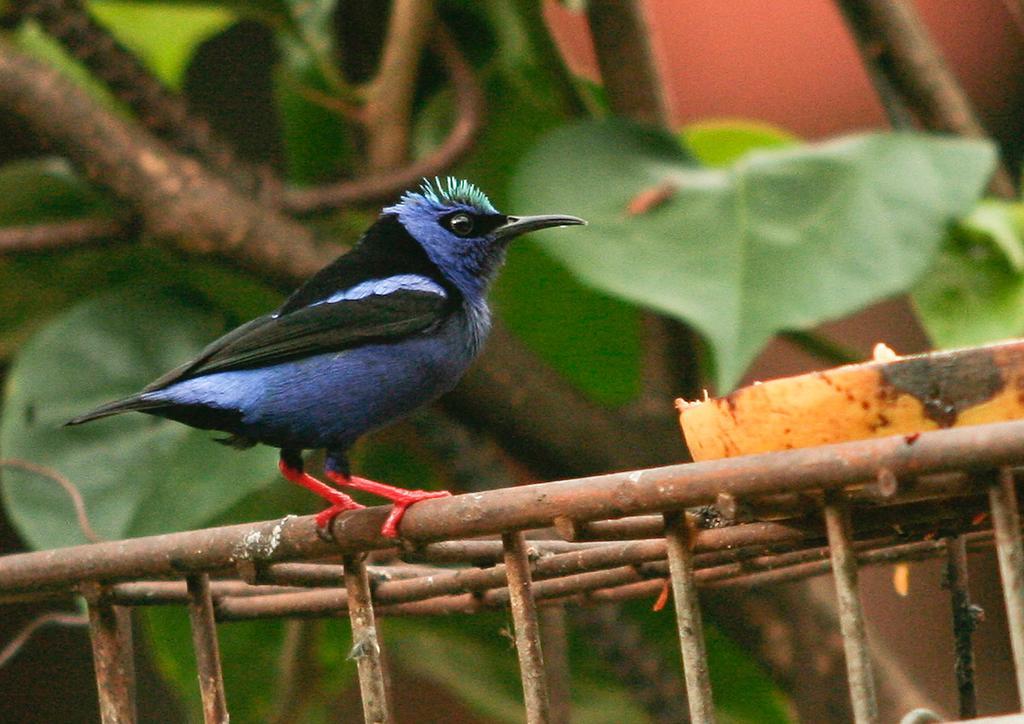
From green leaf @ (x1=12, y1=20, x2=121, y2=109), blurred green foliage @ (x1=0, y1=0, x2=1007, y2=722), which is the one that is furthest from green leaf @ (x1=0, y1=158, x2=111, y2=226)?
green leaf @ (x1=12, y1=20, x2=121, y2=109)

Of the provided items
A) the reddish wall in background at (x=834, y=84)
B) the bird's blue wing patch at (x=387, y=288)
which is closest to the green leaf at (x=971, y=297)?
the reddish wall in background at (x=834, y=84)

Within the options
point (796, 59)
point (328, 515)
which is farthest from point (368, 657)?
point (796, 59)

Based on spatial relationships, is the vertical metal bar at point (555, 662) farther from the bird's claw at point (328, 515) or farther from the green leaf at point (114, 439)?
the bird's claw at point (328, 515)

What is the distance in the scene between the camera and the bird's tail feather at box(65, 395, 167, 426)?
6.88 ft

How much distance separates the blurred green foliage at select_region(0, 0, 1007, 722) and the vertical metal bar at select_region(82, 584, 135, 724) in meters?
1.22

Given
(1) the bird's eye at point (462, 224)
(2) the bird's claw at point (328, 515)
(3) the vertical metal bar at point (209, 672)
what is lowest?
(3) the vertical metal bar at point (209, 672)

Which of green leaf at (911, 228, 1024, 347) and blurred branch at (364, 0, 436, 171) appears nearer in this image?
green leaf at (911, 228, 1024, 347)

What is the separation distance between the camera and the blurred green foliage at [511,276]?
9.32 feet

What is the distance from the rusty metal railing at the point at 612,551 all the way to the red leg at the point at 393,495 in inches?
1.0

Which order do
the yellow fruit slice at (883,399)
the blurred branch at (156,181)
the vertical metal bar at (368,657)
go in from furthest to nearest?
the blurred branch at (156,181)
the vertical metal bar at (368,657)
the yellow fruit slice at (883,399)

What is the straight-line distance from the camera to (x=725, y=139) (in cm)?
354

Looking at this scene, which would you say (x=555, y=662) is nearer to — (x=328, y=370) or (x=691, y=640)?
(x=328, y=370)

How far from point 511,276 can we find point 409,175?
1.31 ft

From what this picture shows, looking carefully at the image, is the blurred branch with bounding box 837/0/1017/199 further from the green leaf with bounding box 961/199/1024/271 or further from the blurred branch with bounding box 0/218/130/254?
the blurred branch with bounding box 0/218/130/254
